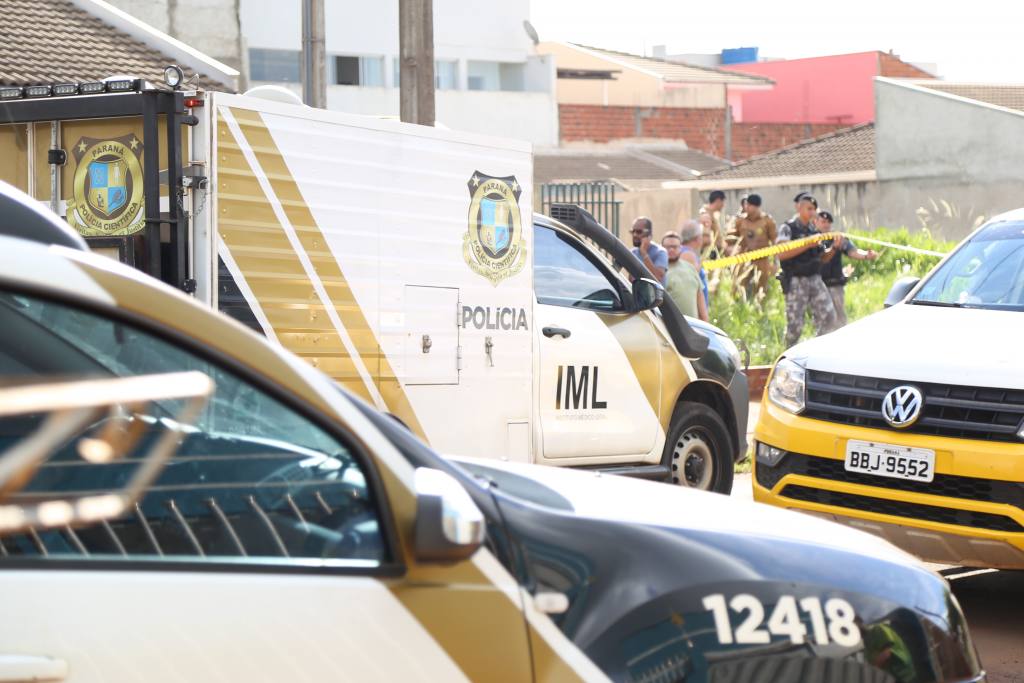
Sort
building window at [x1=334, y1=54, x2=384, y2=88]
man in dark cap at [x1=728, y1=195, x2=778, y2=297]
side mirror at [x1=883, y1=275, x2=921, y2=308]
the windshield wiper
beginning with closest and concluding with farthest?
the windshield wiper
side mirror at [x1=883, y1=275, x2=921, y2=308]
man in dark cap at [x1=728, y1=195, x2=778, y2=297]
building window at [x1=334, y1=54, x2=384, y2=88]

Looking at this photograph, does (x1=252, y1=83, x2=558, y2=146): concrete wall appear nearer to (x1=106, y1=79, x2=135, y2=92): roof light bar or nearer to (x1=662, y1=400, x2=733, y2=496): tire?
(x1=662, y1=400, x2=733, y2=496): tire

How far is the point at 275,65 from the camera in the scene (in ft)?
134

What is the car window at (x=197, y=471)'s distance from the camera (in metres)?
2.47

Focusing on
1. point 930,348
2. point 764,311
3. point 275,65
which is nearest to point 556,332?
point 930,348

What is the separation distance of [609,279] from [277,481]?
19.9 feet

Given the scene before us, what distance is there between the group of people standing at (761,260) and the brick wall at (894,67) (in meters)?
50.8

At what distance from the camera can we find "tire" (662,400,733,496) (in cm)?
907

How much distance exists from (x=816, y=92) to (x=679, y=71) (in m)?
13.0

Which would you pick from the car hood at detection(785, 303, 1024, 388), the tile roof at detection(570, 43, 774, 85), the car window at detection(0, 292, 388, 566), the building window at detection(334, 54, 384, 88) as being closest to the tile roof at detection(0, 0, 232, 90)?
the car hood at detection(785, 303, 1024, 388)

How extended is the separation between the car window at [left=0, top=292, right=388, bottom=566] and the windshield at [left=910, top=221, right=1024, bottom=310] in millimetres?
4921

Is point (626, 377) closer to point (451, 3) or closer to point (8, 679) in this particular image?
point (8, 679)

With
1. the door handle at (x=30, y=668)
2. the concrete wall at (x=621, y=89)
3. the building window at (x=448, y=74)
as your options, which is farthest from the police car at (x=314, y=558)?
the concrete wall at (x=621, y=89)

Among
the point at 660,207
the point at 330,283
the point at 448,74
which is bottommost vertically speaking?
the point at 330,283

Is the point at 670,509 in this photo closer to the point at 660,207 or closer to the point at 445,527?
the point at 445,527
